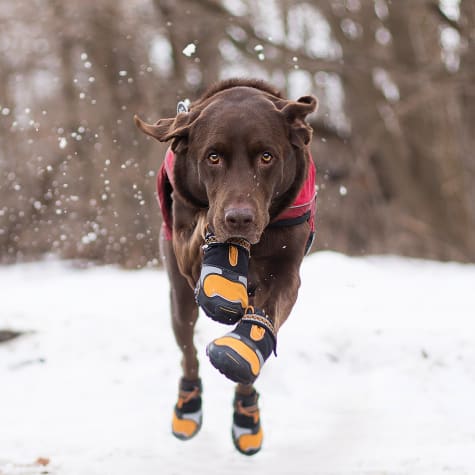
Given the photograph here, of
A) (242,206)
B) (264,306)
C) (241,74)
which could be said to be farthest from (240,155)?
(241,74)

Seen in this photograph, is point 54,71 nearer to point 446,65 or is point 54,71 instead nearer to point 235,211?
point 446,65

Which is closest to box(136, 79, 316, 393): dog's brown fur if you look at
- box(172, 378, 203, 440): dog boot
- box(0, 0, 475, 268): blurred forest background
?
box(172, 378, 203, 440): dog boot

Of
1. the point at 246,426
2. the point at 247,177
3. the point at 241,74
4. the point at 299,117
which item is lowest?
the point at 246,426

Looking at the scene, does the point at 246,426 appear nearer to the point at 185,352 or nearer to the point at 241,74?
the point at 185,352

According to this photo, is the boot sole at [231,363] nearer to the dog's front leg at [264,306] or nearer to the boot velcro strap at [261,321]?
the dog's front leg at [264,306]

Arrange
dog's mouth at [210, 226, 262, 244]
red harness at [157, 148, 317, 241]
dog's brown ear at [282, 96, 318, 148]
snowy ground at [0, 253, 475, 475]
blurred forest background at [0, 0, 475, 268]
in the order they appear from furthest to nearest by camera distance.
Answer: blurred forest background at [0, 0, 475, 268], snowy ground at [0, 253, 475, 475], red harness at [157, 148, 317, 241], dog's brown ear at [282, 96, 318, 148], dog's mouth at [210, 226, 262, 244]

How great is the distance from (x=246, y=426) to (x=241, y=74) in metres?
8.95

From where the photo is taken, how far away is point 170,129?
122 inches

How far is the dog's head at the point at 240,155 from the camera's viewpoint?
276 centimetres

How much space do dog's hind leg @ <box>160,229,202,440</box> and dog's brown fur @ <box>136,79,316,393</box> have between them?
44 cm

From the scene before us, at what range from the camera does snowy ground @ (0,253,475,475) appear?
12.2 feet

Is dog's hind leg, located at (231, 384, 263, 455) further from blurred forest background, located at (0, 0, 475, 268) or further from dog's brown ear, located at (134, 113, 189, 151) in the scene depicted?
blurred forest background, located at (0, 0, 475, 268)

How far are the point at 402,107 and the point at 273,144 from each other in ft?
26.5

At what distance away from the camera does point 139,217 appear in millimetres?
9398
